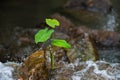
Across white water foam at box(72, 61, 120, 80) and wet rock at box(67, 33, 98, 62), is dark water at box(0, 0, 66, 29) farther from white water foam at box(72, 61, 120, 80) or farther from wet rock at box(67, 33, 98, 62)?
white water foam at box(72, 61, 120, 80)

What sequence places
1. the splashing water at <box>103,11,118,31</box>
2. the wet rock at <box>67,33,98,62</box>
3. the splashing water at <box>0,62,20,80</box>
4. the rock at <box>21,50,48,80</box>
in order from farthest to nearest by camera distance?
the splashing water at <box>103,11,118,31</box> → the wet rock at <box>67,33,98,62</box> → the splashing water at <box>0,62,20,80</box> → the rock at <box>21,50,48,80</box>

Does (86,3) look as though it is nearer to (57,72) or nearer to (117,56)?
(117,56)

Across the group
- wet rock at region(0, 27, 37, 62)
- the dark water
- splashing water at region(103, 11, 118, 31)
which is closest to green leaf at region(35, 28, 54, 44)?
wet rock at region(0, 27, 37, 62)

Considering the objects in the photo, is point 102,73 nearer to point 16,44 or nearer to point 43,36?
point 43,36

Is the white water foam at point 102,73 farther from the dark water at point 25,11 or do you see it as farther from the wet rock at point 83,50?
the dark water at point 25,11

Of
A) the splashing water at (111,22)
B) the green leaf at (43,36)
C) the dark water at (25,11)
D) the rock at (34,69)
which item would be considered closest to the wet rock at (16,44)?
the dark water at (25,11)

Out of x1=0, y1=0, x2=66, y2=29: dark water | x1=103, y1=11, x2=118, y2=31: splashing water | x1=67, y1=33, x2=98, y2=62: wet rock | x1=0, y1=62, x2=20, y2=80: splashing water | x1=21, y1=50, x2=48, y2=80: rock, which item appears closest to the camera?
x1=21, y1=50, x2=48, y2=80: rock

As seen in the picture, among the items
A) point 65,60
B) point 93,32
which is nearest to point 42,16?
point 93,32
